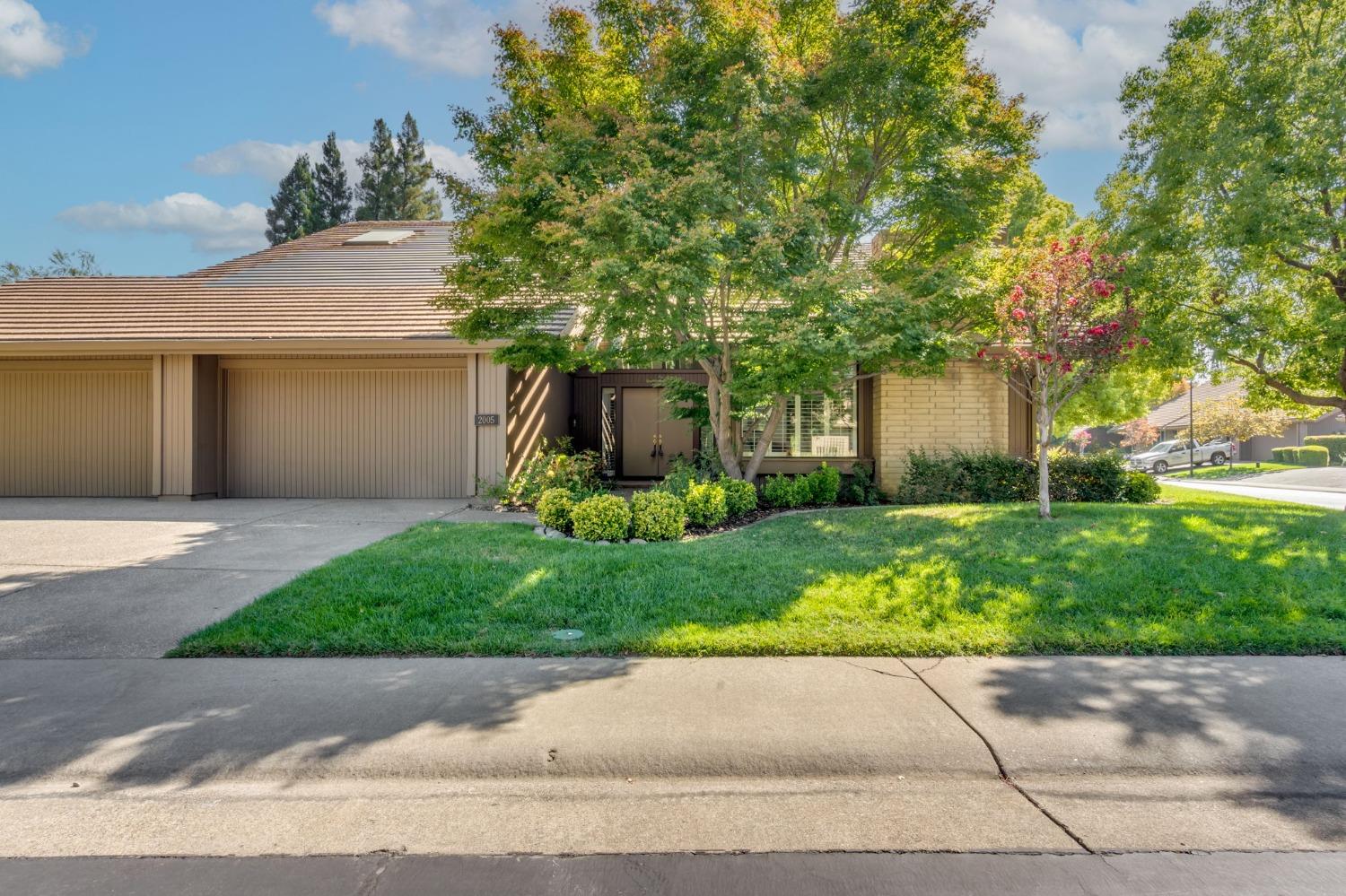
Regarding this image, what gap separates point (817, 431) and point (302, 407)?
9.51 metres

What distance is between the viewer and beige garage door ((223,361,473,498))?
11906mm

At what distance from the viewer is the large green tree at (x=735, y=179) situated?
785cm

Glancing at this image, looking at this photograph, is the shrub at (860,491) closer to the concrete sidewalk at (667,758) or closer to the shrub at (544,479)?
the shrub at (544,479)

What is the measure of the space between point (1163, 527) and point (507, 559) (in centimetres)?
692

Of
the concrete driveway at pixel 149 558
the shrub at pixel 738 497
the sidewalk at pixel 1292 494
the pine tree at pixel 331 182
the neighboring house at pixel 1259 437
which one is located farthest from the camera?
the pine tree at pixel 331 182

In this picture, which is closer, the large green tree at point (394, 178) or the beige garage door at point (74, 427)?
the beige garage door at point (74, 427)

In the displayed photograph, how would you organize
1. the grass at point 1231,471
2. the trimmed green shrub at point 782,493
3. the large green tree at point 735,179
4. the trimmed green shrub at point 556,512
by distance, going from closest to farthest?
the large green tree at point 735,179, the trimmed green shrub at point 556,512, the trimmed green shrub at point 782,493, the grass at point 1231,471

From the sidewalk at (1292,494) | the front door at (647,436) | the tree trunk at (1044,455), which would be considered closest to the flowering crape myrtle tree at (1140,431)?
the sidewalk at (1292,494)

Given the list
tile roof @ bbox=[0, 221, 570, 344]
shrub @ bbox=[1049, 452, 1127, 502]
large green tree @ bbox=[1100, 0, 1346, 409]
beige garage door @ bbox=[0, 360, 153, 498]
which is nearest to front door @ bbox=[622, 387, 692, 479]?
tile roof @ bbox=[0, 221, 570, 344]

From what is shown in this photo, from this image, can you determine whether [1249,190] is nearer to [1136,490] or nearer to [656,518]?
[1136,490]

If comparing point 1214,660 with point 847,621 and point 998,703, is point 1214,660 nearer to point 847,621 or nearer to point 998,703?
point 998,703

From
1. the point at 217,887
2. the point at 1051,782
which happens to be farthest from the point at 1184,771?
the point at 217,887

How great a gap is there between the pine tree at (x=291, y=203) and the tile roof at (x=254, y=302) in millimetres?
27180

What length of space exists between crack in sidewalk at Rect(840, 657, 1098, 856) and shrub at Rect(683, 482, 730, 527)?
4297 millimetres
